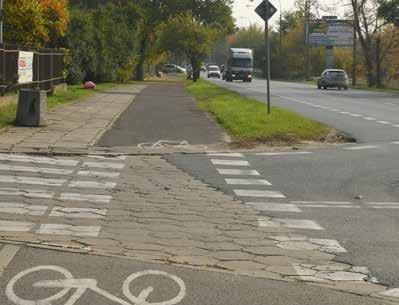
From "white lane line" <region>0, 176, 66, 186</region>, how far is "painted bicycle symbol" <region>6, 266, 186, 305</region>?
13.8 feet

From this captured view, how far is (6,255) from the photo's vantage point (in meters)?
6.20

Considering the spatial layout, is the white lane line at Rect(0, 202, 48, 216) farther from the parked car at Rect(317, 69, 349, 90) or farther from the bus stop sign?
the parked car at Rect(317, 69, 349, 90)

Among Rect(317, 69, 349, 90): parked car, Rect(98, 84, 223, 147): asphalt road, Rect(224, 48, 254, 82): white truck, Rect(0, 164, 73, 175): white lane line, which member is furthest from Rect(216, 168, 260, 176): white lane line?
Rect(224, 48, 254, 82): white truck

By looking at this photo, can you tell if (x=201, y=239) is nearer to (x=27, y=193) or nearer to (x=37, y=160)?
(x=27, y=193)

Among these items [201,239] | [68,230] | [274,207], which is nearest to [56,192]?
[68,230]

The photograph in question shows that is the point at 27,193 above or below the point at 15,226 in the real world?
above

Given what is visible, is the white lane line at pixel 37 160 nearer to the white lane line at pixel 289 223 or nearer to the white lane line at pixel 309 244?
the white lane line at pixel 289 223

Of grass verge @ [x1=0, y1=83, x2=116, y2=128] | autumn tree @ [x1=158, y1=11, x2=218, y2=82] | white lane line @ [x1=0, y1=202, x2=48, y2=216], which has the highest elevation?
autumn tree @ [x1=158, y1=11, x2=218, y2=82]

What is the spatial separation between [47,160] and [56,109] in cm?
1104

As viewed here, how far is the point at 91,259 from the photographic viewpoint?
20.2 feet

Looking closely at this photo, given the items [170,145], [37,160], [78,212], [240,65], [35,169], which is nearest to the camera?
Result: [78,212]

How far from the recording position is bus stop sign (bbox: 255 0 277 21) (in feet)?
65.0

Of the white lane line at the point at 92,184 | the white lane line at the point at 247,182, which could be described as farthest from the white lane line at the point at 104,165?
the white lane line at the point at 247,182

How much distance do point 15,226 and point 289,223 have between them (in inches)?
112
